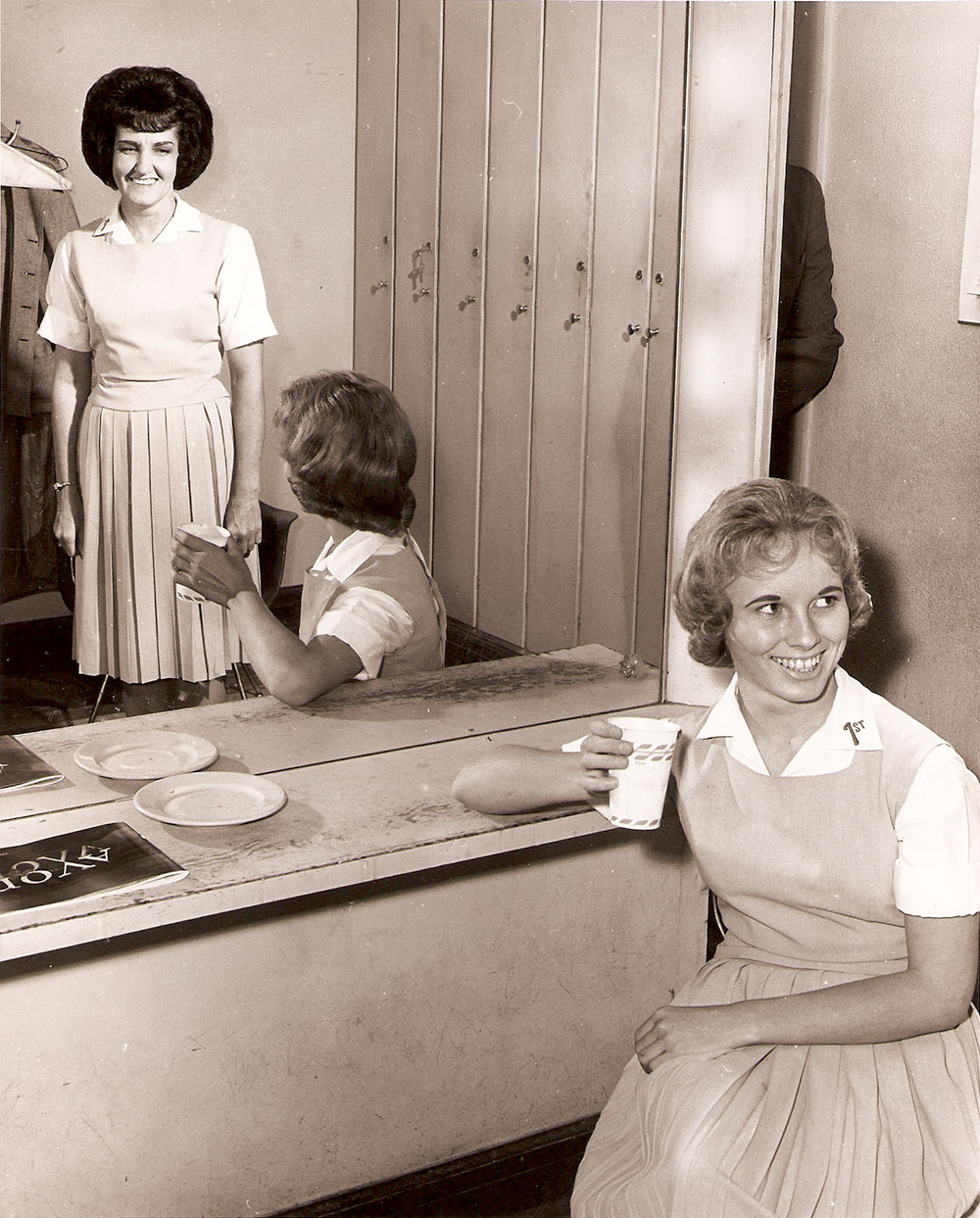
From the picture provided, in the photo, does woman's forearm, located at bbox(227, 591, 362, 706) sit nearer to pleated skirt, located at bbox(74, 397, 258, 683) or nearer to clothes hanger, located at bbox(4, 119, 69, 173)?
pleated skirt, located at bbox(74, 397, 258, 683)

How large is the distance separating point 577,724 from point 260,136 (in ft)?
3.55

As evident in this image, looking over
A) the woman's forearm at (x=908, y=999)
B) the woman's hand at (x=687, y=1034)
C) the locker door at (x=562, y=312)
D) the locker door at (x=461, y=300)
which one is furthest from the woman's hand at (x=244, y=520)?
the woman's forearm at (x=908, y=999)

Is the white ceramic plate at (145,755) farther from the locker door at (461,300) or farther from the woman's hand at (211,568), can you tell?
the locker door at (461,300)

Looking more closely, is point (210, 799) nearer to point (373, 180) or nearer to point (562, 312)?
point (373, 180)

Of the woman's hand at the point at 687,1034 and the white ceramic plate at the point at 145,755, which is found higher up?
the white ceramic plate at the point at 145,755

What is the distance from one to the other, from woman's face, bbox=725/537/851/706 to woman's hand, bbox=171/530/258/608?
0.79 meters

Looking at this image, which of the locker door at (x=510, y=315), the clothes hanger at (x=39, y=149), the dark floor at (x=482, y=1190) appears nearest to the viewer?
the clothes hanger at (x=39, y=149)

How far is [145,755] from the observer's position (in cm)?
208

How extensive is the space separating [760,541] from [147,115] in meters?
1.01

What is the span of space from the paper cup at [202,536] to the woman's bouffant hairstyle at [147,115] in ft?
1.59

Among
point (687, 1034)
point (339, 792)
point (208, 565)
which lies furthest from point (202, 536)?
point (687, 1034)

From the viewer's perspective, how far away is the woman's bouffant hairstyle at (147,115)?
72.6 inches

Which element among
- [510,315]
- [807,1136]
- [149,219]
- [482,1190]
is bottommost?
[482,1190]

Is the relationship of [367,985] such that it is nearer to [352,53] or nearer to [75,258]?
Result: [75,258]
